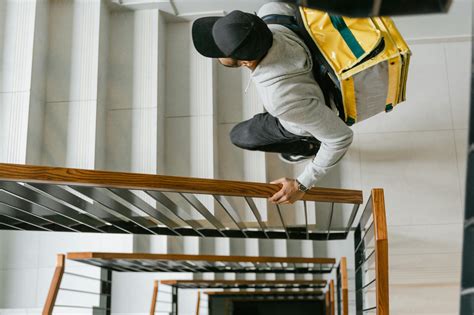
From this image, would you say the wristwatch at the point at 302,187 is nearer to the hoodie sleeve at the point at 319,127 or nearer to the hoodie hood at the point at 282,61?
the hoodie sleeve at the point at 319,127

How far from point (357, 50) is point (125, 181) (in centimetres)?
90

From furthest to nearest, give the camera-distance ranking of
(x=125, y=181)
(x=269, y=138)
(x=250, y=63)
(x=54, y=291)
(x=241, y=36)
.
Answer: (x=54, y=291) < (x=269, y=138) < (x=125, y=181) < (x=250, y=63) < (x=241, y=36)

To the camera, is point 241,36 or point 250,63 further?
point 250,63

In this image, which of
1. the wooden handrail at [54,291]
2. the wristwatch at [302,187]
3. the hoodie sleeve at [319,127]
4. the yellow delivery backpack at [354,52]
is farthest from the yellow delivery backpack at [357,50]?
the wooden handrail at [54,291]

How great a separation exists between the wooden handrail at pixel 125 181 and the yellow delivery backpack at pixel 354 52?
0.49 meters

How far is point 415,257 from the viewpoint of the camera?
3.80 metres

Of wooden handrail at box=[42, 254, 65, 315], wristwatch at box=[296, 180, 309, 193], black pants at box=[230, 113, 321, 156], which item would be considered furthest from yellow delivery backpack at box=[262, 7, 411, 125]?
wooden handrail at box=[42, 254, 65, 315]

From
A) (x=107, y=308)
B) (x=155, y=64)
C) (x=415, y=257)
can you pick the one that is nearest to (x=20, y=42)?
(x=155, y=64)

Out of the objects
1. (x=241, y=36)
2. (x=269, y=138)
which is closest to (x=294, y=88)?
(x=241, y=36)

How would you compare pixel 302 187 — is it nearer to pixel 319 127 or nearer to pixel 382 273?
pixel 319 127

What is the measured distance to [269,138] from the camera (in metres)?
2.82

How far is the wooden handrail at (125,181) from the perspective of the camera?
6.07 ft

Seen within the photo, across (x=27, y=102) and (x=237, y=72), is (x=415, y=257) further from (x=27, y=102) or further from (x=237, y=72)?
(x=27, y=102)

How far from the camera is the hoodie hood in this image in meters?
1.79
